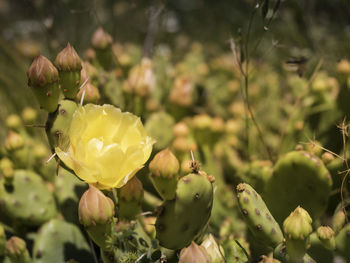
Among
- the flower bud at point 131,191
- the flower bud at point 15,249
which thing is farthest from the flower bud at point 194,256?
the flower bud at point 15,249

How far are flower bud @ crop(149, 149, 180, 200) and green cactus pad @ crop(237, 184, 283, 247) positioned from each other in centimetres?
13

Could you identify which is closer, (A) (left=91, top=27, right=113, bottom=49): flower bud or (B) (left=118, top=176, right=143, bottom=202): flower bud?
(B) (left=118, top=176, right=143, bottom=202): flower bud

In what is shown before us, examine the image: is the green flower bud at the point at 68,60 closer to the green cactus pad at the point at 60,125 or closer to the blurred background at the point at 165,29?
the green cactus pad at the point at 60,125

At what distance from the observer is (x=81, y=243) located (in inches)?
39.1

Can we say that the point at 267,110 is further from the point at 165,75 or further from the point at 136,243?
the point at 136,243

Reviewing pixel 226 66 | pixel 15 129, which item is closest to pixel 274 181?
pixel 15 129

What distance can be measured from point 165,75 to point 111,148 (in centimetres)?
122

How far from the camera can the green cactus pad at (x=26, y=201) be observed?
42.4 inches

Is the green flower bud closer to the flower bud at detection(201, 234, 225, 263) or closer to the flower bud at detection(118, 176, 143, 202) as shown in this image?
the flower bud at detection(118, 176, 143, 202)

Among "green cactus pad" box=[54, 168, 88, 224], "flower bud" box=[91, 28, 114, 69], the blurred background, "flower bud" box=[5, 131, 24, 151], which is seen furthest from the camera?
the blurred background

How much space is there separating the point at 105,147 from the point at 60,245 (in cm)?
38

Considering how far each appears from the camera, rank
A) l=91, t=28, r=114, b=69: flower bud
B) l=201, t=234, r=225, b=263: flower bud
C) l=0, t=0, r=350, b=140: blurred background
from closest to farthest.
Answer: l=201, t=234, r=225, b=263: flower bud → l=91, t=28, r=114, b=69: flower bud → l=0, t=0, r=350, b=140: blurred background

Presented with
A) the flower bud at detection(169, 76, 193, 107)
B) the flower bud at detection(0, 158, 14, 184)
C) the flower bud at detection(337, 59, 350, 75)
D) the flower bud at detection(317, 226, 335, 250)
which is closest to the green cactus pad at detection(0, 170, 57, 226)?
the flower bud at detection(0, 158, 14, 184)

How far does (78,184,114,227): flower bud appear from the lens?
2.20ft
